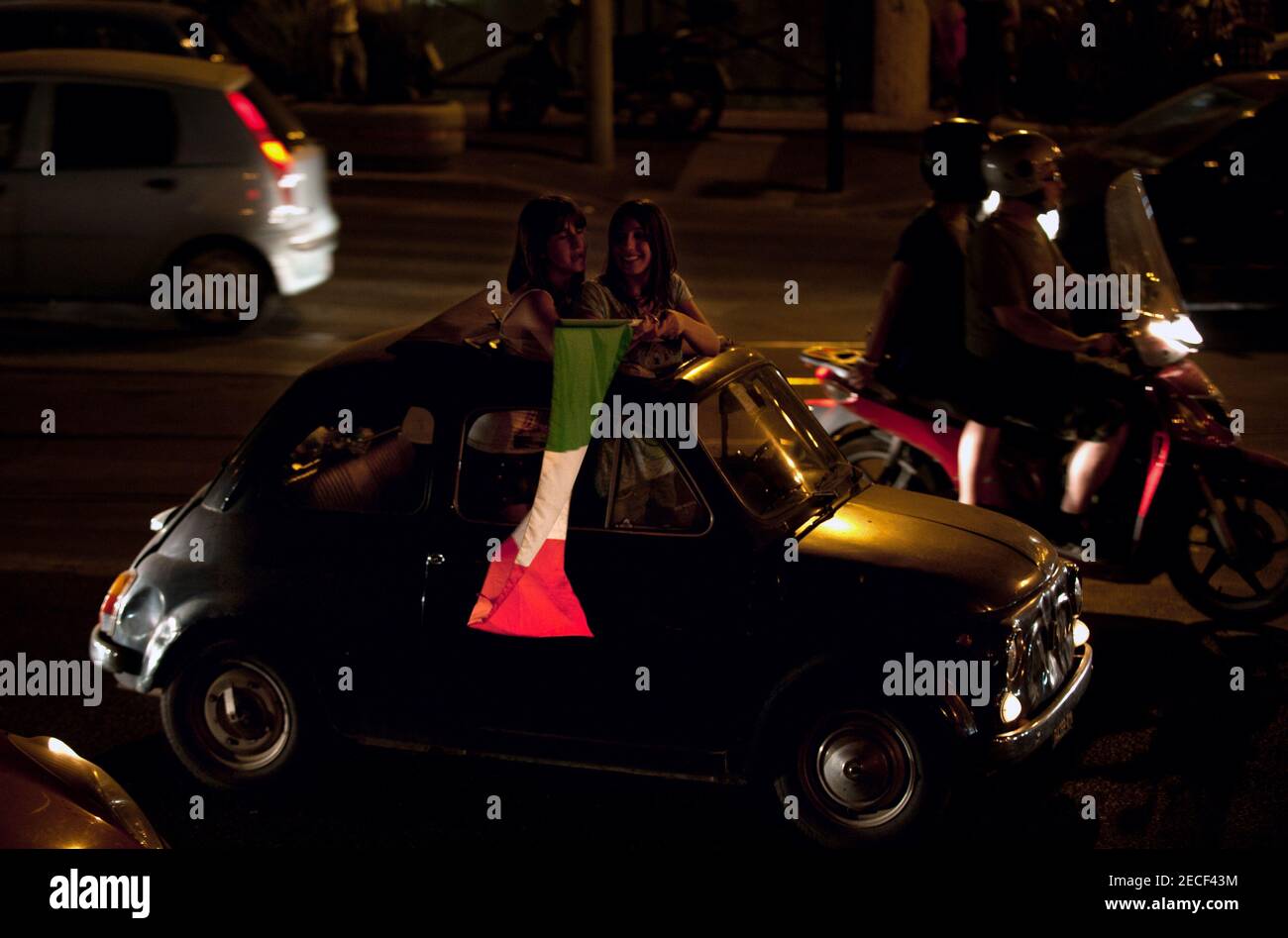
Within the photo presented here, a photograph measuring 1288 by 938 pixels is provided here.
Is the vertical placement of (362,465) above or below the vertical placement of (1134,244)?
below

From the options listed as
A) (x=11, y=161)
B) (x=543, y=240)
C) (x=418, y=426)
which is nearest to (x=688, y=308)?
(x=543, y=240)

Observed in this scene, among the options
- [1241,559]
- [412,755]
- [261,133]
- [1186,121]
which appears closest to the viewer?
[412,755]

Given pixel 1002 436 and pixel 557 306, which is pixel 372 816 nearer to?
pixel 557 306

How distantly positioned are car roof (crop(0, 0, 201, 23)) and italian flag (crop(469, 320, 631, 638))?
9939 mm

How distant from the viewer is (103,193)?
39.5ft

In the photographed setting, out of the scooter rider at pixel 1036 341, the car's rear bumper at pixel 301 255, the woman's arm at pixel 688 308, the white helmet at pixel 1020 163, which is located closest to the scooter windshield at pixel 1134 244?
the scooter rider at pixel 1036 341

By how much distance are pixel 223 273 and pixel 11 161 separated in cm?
155

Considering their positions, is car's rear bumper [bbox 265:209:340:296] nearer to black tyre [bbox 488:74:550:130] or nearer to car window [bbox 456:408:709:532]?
car window [bbox 456:408:709:532]

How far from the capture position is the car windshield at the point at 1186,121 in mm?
12461

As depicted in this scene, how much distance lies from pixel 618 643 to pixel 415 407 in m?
0.99

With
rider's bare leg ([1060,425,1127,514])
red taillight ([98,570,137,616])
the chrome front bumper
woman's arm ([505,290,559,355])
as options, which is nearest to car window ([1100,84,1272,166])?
rider's bare leg ([1060,425,1127,514])

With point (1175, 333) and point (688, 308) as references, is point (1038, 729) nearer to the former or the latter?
point (688, 308)

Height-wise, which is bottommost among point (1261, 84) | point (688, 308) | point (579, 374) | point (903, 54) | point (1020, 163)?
point (579, 374)

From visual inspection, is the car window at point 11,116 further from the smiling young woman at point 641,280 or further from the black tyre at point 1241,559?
the black tyre at point 1241,559
